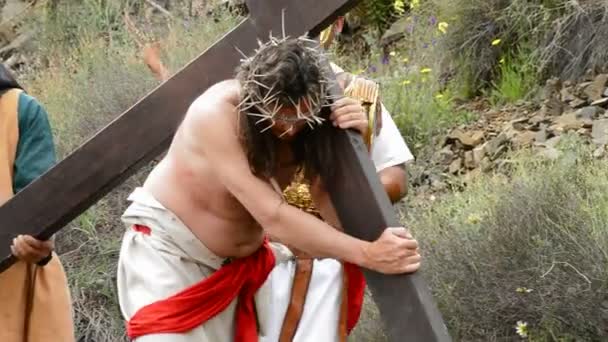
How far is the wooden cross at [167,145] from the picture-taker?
8.98ft

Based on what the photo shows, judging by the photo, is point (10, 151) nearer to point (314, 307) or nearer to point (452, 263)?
point (314, 307)

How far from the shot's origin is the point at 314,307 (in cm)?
350

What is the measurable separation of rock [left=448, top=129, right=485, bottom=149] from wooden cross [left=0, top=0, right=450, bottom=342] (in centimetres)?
309

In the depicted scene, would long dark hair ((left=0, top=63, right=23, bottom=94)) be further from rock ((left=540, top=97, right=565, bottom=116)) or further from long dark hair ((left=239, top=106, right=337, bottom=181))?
rock ((left=540, top=97, right=565, bottom=116))

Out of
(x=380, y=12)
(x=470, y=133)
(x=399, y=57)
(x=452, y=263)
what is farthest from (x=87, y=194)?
(x=380, y=12)

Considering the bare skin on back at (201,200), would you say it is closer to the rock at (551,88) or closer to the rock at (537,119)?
the rock at (537,119)

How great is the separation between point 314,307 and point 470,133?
2.78 metres

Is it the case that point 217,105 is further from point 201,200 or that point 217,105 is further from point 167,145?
point 201,200

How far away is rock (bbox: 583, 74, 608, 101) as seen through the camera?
5785 millimetres

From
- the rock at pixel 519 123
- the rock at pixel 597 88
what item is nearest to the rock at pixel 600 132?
the rock at pixel 597 88

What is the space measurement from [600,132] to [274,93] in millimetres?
2979

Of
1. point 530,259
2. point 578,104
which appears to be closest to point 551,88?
point 578,104

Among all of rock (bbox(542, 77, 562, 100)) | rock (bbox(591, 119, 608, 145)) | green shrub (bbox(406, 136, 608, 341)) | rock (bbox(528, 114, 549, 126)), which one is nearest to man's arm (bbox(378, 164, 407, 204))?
green shrub (bbox(406, 136, 608, 341))

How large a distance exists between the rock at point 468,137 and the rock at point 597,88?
58 centimetres
